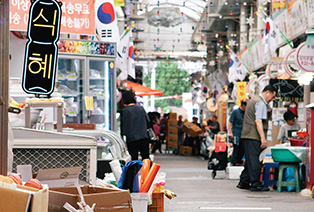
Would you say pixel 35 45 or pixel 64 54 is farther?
pixel 64 54

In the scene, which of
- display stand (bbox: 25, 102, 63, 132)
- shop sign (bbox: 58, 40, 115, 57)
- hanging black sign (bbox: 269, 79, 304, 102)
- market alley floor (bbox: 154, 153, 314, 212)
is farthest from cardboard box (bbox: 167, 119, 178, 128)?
display stand (bbox: 25, 102, 63, 132)

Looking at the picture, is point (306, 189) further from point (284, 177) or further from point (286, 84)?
point (286, 84)

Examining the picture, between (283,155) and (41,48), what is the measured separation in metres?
5.75

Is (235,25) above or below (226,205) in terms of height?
above

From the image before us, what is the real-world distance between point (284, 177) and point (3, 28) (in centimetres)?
Result: 833

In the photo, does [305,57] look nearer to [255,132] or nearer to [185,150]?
[255,132]

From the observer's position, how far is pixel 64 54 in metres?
11.4

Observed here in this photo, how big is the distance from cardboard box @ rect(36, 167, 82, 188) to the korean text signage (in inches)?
78.8

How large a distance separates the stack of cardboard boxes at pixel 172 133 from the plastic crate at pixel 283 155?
15.9m

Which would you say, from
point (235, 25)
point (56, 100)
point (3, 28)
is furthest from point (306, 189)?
point (235, 25)

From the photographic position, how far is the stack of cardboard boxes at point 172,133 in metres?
26.1

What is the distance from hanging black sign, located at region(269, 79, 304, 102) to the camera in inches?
639

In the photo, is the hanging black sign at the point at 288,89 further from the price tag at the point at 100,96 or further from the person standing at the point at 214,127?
the person standing at the point at 214,127

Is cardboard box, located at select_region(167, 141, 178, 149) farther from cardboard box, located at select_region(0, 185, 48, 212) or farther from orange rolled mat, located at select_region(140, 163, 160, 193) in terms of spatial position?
cardboard box, located at select_region(0, 185, 48, 212)
